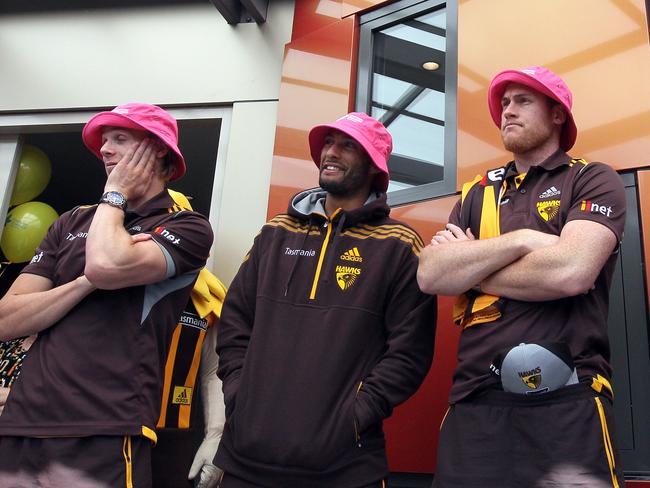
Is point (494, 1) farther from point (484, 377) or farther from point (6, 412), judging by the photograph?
point (6, 412)

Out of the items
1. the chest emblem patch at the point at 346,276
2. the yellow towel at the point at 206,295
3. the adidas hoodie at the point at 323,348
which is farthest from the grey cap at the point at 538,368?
the yellow towel at the point at 206,295

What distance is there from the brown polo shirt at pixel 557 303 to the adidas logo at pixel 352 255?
1.58 ft

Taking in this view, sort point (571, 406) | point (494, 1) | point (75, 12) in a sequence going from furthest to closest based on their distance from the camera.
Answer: point (75, 12) < point (494, 1) < point (571, 406)

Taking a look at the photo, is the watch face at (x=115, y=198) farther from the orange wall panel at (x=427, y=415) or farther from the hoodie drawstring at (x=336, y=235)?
the orange wall panel at (x=427, y=415)

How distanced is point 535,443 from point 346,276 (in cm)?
88

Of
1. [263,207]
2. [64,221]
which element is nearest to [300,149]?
[263,207]

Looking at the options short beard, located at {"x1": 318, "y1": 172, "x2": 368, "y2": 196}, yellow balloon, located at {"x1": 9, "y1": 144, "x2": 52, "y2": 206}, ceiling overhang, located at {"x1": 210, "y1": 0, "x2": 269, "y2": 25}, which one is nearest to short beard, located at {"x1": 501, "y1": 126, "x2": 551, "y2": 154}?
short beard, located at {"x1": 318, "y1": 172, "x2": 368, "y2": 196}

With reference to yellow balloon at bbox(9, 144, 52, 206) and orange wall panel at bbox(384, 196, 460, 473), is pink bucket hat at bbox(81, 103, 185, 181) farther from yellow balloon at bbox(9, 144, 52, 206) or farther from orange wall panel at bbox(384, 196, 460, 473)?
yellow balloon at bbox(9, 144, 52, 206)

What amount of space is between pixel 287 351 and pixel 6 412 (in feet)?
3.23

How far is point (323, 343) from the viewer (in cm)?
236

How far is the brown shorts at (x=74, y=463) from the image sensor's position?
2.21 metres

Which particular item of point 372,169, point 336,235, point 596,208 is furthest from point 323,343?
point 596,208

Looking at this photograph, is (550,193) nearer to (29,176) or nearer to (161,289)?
(161,289)

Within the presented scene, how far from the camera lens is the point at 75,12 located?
16.7 ft
